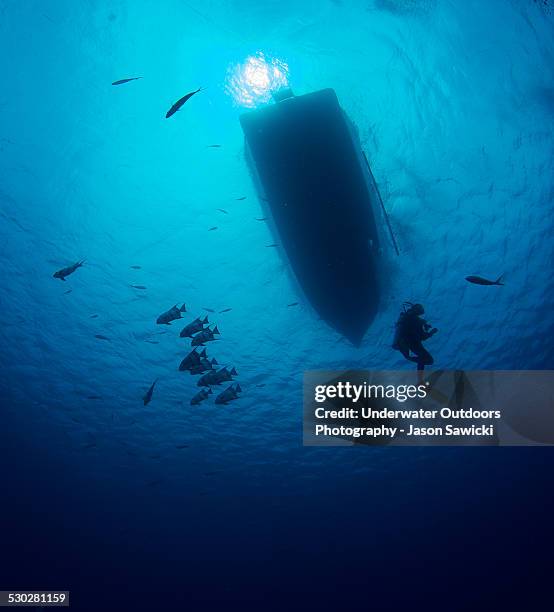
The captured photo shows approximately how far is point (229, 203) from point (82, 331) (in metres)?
8.66

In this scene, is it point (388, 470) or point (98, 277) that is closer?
point (98, 277)

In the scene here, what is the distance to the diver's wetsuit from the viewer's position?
26.0 ft

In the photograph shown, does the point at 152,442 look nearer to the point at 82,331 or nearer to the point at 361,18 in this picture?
the point at 82,331

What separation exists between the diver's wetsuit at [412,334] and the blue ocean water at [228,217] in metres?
6.16

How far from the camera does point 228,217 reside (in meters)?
13.4

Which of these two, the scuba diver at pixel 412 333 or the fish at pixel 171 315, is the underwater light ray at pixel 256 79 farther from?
the scuba diver at pixel 412 333

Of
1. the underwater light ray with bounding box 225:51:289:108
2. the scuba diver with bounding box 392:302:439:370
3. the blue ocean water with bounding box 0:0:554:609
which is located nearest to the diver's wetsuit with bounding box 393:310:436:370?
the scuba diver with bounding box 392:302:439:370

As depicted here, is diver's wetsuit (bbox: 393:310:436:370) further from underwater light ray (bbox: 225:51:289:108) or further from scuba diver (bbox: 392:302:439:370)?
underwater light ray (bbox: 225:51:289:108)

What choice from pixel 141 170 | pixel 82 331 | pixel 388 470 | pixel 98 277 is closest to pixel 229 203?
pixel 141 170

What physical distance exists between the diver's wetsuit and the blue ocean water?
243 inches

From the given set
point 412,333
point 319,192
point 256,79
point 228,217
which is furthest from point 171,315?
point 256,79

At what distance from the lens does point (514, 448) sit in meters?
26.7

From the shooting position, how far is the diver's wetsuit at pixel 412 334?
7914 millimetres

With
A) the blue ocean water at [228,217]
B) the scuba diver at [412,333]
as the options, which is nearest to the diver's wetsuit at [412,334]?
the scuba diver at [412,333]
